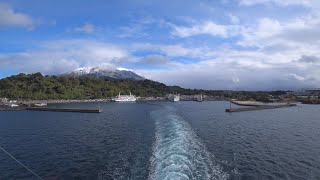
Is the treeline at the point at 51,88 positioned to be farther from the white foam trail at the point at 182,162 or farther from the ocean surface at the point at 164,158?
the white foam trail at the point at 182,162

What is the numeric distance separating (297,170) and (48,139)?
23798mm

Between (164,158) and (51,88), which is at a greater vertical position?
(51,88)

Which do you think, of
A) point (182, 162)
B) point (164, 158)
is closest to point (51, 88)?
point (164, 158)

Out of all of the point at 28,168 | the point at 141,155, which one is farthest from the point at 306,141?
the point at 28,168

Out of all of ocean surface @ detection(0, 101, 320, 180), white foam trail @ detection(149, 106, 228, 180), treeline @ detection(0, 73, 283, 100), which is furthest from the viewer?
treeline @ detection(0, 73, 283, 100)

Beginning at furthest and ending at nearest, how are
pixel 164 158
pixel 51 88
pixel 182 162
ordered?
1. pixel 51 88
2. pixel 164 158
3. pixel 182 162

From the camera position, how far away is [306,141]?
2917cm

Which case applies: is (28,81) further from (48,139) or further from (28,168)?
(28,168)

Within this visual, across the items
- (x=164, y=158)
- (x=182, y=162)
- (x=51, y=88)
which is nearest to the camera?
(x=182, y=162)

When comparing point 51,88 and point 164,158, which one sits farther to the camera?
point 51,88

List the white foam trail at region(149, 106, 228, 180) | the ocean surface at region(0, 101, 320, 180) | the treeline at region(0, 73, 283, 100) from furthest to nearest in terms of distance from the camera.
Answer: the treeline at region(0, 73, 283, 100)
the ocean surface at region(0, 101, 320, 180)
the white foam trail at region(149, 106, 228, 180)

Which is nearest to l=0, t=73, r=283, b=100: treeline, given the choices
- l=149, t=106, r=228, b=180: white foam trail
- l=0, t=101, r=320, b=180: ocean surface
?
l=0, t=101, r=320, b=180: ocean surface

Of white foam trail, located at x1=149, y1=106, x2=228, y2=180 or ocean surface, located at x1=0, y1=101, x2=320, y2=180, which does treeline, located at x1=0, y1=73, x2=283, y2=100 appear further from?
white foam trail, located at x1=149, y1=106, x2=228, y2=180

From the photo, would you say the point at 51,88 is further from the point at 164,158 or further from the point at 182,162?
the point at 182,162
